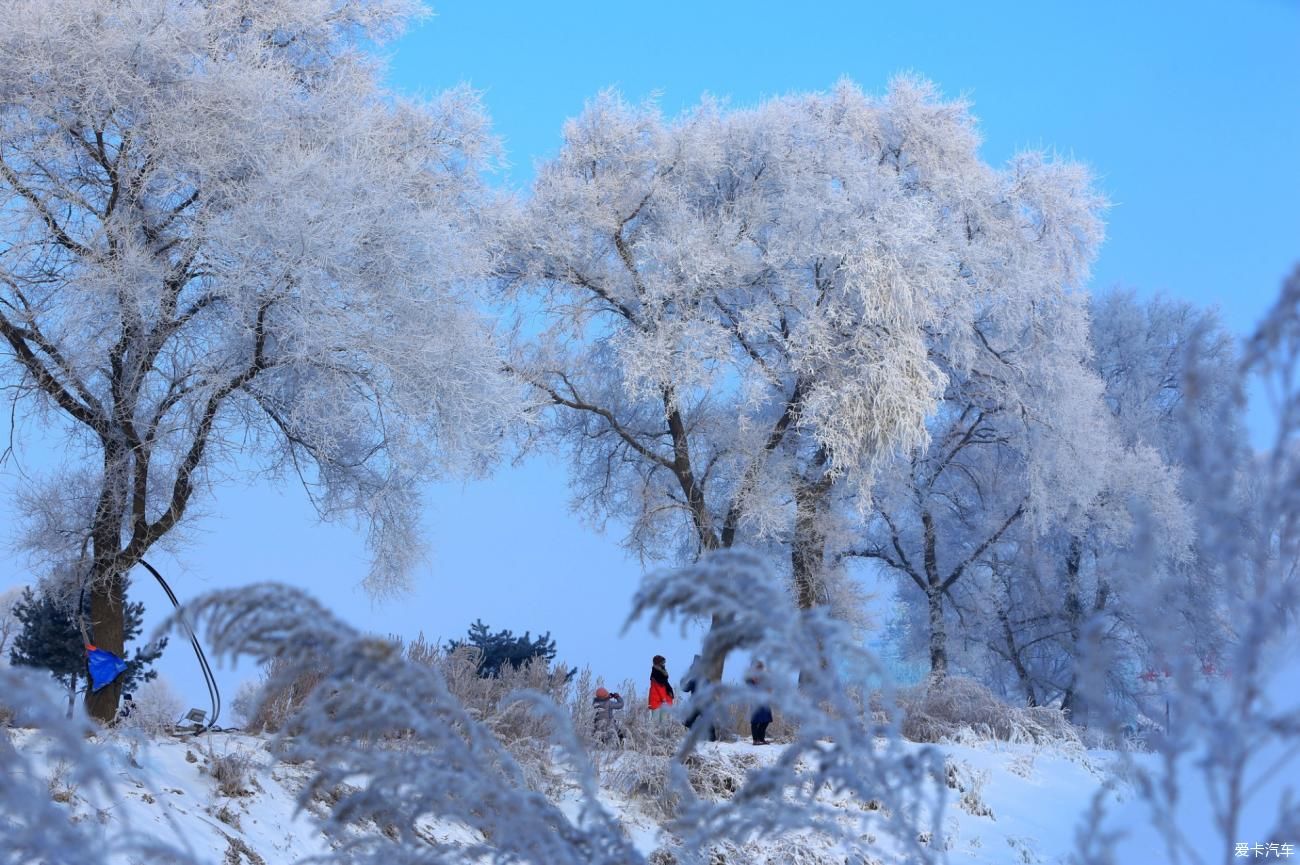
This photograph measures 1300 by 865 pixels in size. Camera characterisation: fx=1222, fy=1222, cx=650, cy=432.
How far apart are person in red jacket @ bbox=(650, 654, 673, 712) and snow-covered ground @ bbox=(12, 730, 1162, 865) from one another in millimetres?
1024

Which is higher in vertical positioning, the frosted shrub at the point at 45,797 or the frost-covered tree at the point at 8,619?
the frost-covered tree at the point at 8,619

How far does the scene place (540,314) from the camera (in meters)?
20.3

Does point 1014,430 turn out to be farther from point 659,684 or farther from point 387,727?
point 387,727

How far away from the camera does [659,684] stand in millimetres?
13438

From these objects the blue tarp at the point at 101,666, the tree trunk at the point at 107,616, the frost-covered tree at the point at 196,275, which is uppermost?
the frost-covered tree at the point at 196,275

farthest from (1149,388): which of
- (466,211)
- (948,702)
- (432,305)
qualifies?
(432,305)

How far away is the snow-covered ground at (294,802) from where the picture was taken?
687 centimetres

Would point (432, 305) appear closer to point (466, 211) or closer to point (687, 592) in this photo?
point (466, 211)

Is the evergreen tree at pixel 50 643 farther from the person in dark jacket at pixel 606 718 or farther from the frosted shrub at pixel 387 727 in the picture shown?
the frosted shrub at pixel 387 727

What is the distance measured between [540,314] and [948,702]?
8942mm

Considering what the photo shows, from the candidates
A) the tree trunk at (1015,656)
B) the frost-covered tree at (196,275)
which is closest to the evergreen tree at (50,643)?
the frost-covered tree at (196,275)

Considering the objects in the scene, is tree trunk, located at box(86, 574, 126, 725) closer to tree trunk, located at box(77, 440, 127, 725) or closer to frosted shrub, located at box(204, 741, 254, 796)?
tree trunk, located at box(77, 440, 127, 725)

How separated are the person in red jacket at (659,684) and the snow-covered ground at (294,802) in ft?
3.36

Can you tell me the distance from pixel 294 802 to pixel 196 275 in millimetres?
6524
